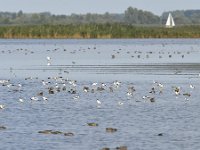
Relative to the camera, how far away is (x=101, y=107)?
100ft

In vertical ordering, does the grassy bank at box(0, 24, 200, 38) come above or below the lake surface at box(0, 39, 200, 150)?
below

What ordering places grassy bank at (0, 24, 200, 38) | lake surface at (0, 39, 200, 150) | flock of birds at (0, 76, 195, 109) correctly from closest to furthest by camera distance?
lake surface at (0, 39, 200, 150) → flock of birds at (0, 76, 195, 109) → grassy bank at (0, 24, 200, 38)

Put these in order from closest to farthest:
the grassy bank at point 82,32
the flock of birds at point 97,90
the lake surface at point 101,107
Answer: the lake surface at point 101,107, the flock of birds at point 97,90, the grassy bank at point 82,32

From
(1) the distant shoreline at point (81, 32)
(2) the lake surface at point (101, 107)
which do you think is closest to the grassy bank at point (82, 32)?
(1) the distant shoreline at point (81, 32)

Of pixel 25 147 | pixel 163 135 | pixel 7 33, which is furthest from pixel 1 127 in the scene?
pixel 7 33

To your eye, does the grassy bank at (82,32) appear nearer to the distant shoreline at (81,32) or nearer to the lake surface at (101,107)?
the distant shoreline at (81,32)

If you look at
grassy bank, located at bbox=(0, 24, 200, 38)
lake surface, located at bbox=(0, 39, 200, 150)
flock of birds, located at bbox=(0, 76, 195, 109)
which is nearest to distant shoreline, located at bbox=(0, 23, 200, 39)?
grassy bank, located at bbox=(0, 24, 200, 38)

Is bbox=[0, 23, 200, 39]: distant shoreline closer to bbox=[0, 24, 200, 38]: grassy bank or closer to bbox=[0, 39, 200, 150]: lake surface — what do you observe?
bbox=[0, 24, 200, 38]: grassy bank

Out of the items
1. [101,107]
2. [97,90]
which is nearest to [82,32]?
[97,90]

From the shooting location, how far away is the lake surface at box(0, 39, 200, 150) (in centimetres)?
2334

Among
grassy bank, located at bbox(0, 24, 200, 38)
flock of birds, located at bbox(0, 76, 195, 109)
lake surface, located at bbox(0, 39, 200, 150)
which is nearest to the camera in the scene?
lake surface, located at bbox(0, 39, 200, 150)

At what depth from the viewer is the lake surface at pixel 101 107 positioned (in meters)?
23.3

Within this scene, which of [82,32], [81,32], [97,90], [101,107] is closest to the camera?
[101,107]

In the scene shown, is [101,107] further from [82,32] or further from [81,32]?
[81,32]
